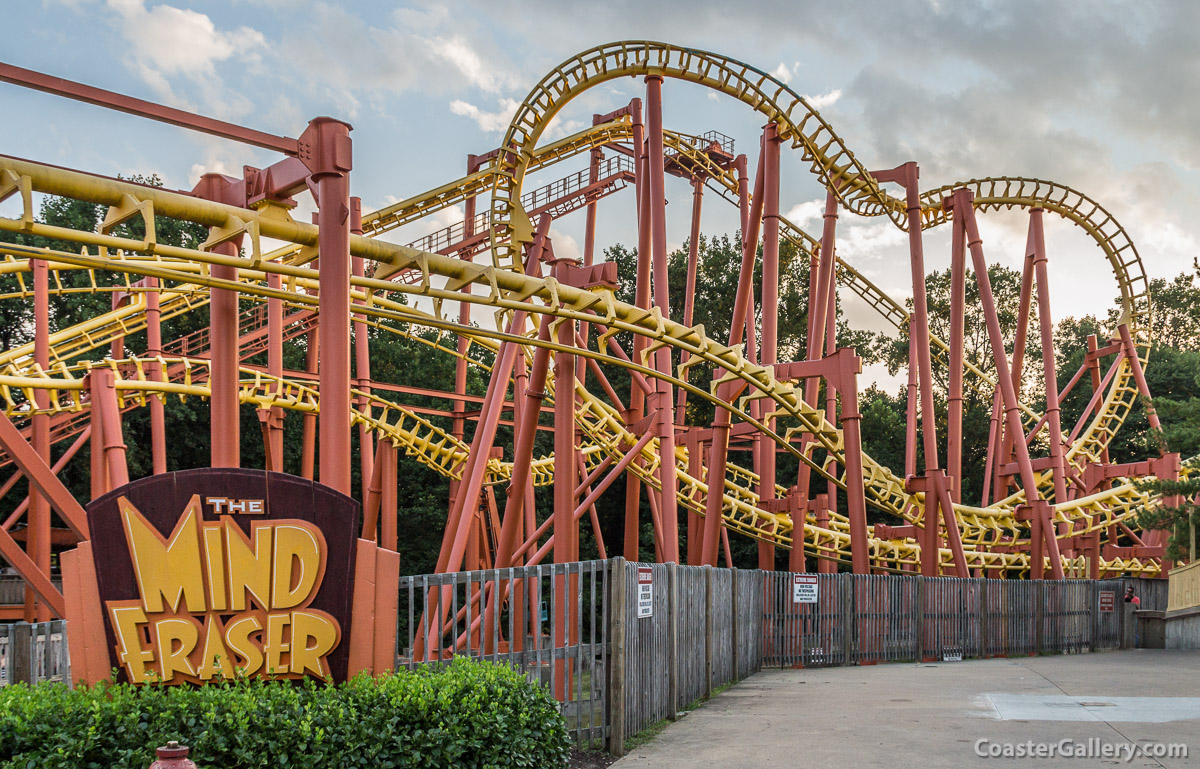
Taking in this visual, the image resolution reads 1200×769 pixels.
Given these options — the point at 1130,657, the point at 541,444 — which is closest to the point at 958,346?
the point at 1130,657

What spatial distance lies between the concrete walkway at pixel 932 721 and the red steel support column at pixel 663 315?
2.54 metres

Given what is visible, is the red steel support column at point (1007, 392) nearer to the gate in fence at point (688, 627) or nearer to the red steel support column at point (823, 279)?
the gate in fence at point (688, 627)

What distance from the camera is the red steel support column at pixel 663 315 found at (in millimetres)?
14891

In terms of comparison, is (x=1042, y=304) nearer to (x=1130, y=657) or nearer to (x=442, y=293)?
(x=1130, y=657)

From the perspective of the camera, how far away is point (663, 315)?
1452 centimetres

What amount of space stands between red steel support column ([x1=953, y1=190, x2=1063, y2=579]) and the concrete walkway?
713 centimetres

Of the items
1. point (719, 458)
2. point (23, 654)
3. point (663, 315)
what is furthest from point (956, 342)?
point (23, 654)

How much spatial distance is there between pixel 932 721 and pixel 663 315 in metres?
6.79

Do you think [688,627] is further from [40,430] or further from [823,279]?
[823,279]

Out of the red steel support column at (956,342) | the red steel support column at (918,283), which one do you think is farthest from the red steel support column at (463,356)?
the red steel support column at (956,342)

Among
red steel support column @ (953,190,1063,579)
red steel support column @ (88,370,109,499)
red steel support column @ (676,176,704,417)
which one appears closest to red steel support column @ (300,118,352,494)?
red steel support column @ (88,370,109,499)

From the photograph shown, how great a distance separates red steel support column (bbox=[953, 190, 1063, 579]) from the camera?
68.1 feet

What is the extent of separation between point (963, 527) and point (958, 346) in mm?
Result: 4093

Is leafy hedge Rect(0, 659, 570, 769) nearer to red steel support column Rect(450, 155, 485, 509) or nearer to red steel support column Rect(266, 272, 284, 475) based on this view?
red steel support column Rect(266, 272, 284, 475)
